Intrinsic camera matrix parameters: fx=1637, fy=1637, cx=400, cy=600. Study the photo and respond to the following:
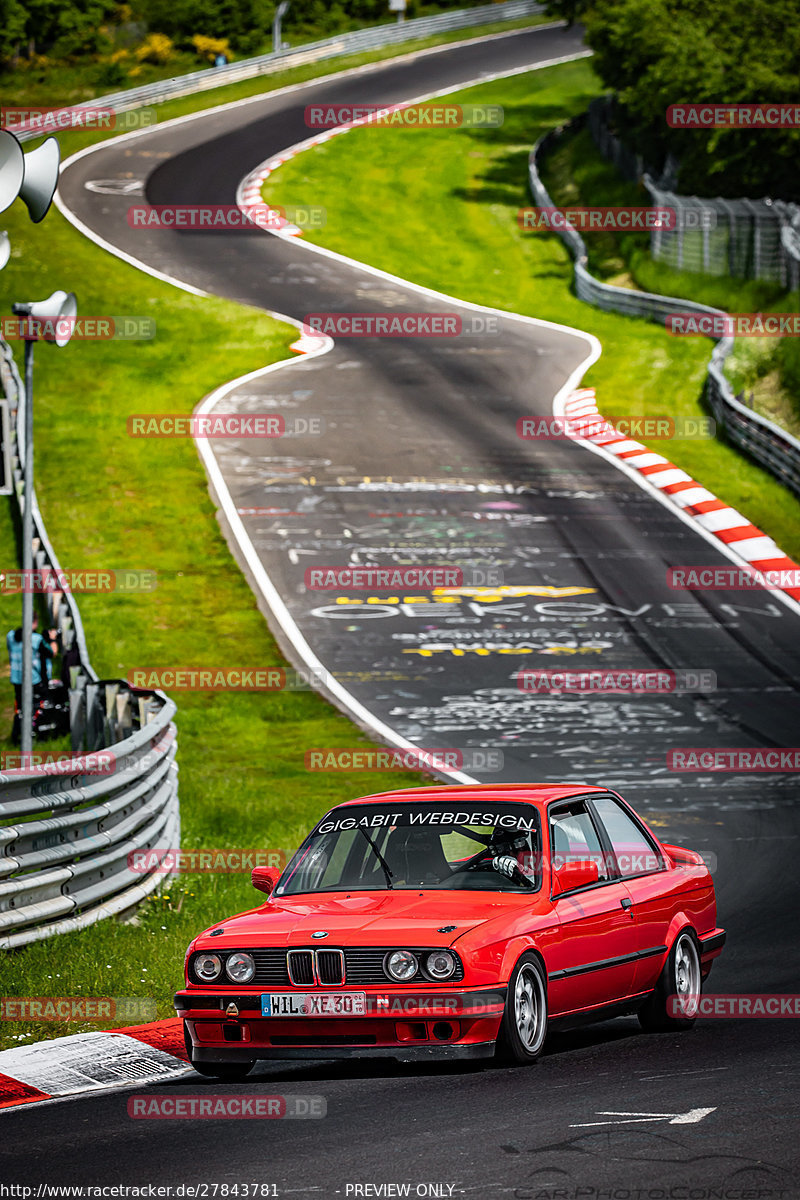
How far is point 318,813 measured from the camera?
641 inches

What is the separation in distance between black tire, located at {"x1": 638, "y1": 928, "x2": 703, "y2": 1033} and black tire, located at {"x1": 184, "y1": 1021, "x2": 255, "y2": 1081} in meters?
2.35

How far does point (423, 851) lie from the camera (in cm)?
845

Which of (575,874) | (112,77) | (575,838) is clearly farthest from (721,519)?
(112,77)

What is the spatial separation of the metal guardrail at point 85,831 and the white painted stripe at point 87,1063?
4.59ft

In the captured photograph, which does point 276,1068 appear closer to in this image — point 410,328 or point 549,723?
point 549,723

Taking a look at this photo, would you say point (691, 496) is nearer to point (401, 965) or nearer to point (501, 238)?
point (401, 965)

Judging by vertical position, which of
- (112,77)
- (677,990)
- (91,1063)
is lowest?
(91,1063)

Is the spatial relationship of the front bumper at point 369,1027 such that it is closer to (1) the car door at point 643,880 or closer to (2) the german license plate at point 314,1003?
(2) the german license plate at point 314,1003

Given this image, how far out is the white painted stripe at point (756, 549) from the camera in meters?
26.5

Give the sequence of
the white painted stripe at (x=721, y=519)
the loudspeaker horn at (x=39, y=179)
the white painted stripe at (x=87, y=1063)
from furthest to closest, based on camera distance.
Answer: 1. the white painted stripe at (x=721, y=519)
2. the loudspeaker horn at (x=39, y=179)
3. the white painted stripe at (x=87, y=1063)

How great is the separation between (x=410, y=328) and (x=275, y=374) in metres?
6.08

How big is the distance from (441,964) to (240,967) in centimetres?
99

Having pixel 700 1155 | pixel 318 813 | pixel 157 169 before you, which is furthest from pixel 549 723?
pixel 157 169

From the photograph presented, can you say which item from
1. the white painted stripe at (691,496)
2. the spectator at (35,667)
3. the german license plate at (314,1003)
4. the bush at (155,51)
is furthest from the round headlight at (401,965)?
the bush at (155,51)
